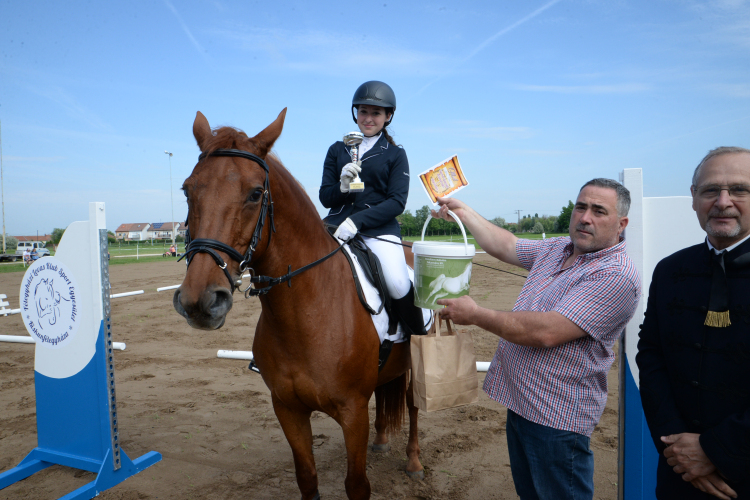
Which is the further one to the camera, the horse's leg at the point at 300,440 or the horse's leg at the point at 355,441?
the horse's leg at the point at 300,440

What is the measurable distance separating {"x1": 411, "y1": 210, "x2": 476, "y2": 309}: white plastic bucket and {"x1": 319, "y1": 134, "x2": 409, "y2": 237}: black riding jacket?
847mm

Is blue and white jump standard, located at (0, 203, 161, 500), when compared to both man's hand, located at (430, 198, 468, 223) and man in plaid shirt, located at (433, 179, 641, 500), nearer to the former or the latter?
man's hand, located at (430, 198, 468, 223)

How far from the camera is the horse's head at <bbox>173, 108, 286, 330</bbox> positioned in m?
1.70

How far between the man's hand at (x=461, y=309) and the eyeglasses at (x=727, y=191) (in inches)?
37.5

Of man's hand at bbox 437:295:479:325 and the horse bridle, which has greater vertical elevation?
the horse bridle

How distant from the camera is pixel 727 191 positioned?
56.2 inches

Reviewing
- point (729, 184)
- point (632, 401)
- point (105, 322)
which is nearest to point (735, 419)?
point (729, 184)

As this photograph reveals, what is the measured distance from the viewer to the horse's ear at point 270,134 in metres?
2.15

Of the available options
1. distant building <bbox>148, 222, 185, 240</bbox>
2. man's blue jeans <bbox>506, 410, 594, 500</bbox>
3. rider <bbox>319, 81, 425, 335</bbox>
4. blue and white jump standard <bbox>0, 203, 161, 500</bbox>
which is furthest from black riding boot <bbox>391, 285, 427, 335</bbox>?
distant building <bbox>148, 222, 185, 240</bbox>

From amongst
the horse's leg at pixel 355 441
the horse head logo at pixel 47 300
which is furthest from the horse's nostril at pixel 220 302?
the horse head logo at pixel 47 300

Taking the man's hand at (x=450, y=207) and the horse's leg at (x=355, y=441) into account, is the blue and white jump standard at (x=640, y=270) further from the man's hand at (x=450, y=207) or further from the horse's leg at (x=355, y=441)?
the horse's leg at (x=355, y=441)

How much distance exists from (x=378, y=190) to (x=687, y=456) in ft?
7.53

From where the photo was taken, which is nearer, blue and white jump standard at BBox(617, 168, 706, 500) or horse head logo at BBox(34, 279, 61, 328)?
blue and white jump standard at BBox(617, 168, 706, 500)

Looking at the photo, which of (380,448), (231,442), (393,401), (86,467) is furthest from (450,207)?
(86,467)
